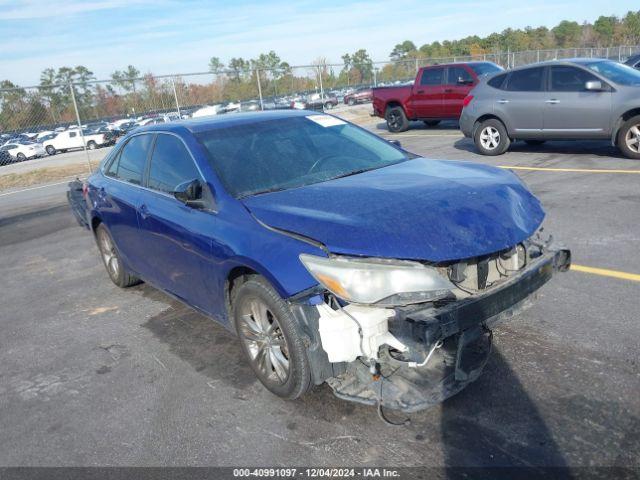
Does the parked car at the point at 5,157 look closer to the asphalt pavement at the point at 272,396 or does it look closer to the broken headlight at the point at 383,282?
the asphalt pavement at the point at 272,396

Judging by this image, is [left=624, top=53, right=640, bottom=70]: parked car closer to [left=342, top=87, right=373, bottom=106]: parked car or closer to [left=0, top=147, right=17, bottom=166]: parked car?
[left=342, top=87, right=373, bottom=106]: parked car

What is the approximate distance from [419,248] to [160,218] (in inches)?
85.1

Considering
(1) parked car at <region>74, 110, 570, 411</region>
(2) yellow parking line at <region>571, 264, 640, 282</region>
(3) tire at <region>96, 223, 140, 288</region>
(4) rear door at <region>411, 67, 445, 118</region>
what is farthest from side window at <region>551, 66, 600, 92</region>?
(3) tire at <region>96, 223, 140, 288</region>

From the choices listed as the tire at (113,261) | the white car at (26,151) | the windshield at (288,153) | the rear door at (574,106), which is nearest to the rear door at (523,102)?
the rear door at (574,106)

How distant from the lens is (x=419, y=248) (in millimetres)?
2689

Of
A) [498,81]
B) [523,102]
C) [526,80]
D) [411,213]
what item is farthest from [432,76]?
[411,213]

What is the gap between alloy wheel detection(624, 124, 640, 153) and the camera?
8.67 metres

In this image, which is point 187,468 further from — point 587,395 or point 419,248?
point 587,395

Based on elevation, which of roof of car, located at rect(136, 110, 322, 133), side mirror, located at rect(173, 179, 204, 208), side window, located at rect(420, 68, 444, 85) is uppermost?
side window, located at rect(420, 68, 444, 85)

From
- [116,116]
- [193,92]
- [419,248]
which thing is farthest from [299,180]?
[116,116]

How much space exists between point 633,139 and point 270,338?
816cm

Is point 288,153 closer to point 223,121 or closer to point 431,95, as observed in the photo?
point 223,121

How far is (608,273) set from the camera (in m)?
4.51

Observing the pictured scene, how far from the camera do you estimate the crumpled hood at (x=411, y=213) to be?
272 cm
